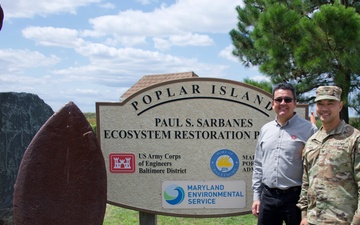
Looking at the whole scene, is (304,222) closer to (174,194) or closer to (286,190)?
(286,190)

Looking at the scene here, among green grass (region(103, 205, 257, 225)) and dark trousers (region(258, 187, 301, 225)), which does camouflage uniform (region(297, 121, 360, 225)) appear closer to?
dark trousers (region(258, 187, 301, 225))

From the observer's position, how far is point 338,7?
7.60 metres

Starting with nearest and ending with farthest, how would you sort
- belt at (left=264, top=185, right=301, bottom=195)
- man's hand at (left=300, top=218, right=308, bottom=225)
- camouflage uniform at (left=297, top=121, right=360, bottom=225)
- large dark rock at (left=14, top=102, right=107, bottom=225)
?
1. large dark rock at (left=14, top=102, right=107, bottom=225)
2. camouflage uniform at (left=297, top=121, right=360, bottom=225)
3. man's hand at (left=300, top=218, right=308, bottom=225)
4. belt at (left=264, top=185, right=301, bottom=195)

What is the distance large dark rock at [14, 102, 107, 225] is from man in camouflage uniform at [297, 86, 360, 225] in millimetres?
1199

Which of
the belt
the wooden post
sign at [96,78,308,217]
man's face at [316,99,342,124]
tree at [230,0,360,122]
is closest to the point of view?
man's face at [316,99,342,124]

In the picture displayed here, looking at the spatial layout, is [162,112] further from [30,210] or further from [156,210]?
[30,210]

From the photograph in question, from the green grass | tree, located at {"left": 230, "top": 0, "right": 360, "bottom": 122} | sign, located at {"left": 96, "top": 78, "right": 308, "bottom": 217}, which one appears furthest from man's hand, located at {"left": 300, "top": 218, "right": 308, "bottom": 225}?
tree, located at {"left": 230, "top": 0, "right": 360, "bottom": 122}

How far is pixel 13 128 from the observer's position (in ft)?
13.2

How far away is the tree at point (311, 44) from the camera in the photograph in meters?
7.56

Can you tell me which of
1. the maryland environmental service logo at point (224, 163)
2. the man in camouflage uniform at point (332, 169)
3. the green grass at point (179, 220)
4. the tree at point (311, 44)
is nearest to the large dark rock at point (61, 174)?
the man in camouflage uniform at point (332, 169)

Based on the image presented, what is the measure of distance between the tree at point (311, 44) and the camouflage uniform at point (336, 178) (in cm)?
537

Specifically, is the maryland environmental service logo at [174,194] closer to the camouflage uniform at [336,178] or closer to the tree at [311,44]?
the camouflage uniform at [336,178]

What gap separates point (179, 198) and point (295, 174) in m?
1.29

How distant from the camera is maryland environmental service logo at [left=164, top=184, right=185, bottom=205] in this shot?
3.97m
